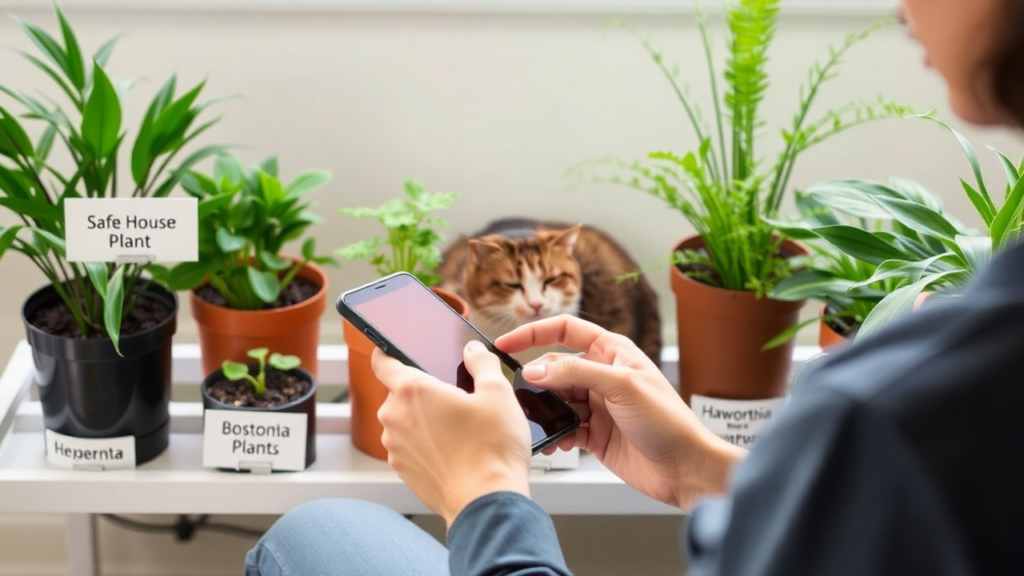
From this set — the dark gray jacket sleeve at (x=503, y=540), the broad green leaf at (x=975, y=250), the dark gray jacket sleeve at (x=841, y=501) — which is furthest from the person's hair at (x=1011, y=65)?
the broad green leaf at (x=975, y=250)

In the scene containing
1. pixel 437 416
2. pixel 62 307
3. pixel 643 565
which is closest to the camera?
pixel 437 416

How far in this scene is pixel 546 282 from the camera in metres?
1.38

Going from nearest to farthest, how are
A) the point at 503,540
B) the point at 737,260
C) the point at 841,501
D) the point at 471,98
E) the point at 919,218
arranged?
the point at 841,501
the point at 503,540
the point at 919,218
the point at 737,260
the point at 471,98

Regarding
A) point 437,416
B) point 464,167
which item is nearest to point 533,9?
point 464,167

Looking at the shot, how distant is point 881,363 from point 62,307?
3.40 ft

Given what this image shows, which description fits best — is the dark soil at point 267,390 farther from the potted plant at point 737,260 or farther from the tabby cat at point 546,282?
the potted plant at point 737,260

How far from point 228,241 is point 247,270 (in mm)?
53

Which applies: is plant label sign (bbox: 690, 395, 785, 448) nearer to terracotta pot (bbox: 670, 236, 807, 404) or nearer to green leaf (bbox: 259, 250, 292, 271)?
terracotta pot (bbox: 670, 236, 807, 404)

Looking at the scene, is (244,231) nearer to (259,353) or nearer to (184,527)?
(259,353)

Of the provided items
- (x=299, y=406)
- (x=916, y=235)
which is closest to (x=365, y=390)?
(x=299, y=406)

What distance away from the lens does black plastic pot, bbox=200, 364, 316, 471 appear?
3.85ft

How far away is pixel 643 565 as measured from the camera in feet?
5.56

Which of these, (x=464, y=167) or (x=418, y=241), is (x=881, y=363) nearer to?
(x=418, y=241)

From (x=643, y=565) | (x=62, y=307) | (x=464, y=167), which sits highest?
(x=464, y=167)
